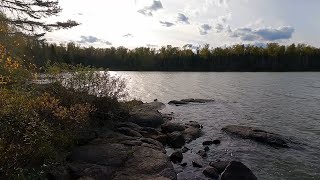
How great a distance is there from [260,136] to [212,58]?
14165 centimetres

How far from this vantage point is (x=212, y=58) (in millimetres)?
161875

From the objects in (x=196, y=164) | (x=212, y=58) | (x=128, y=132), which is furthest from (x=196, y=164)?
(x=212, y=58)

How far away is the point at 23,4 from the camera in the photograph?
21750 mm

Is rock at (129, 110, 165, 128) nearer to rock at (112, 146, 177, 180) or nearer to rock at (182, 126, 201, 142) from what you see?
rock at (182, 126, 201, 142)

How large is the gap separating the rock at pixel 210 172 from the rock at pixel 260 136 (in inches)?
301

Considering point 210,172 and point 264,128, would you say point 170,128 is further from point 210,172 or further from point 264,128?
point 210,172

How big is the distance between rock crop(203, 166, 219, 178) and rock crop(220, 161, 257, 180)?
58 centimetres

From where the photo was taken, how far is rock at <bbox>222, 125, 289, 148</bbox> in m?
22.0

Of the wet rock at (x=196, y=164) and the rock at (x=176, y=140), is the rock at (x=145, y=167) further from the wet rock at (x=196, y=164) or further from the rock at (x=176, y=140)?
the rock at (x=176, y=140)

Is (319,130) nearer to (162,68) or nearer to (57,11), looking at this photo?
(57,11)

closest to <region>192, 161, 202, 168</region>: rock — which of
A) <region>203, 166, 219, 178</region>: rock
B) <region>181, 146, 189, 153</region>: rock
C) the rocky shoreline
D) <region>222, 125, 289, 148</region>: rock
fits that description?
the rocky shoreline

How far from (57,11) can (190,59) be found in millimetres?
140303

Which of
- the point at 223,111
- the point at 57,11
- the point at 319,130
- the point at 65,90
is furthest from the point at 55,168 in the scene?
the point at 223,111

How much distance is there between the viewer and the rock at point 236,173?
14.8m
